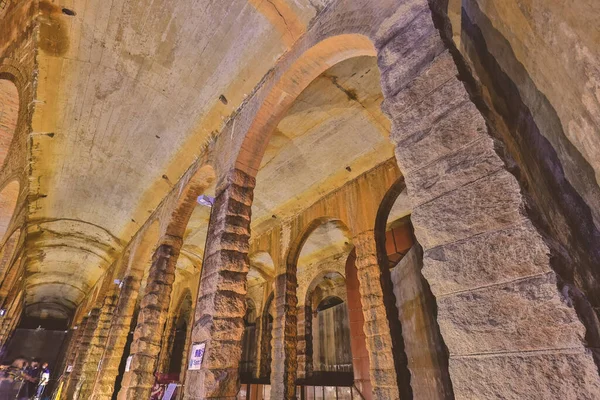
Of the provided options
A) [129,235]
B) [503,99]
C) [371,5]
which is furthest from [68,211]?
[503,99]

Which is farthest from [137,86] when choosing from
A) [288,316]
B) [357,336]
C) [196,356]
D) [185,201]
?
[357,336]

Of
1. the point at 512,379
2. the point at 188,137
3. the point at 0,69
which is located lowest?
the point at 512,379

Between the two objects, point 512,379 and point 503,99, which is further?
point 503,99

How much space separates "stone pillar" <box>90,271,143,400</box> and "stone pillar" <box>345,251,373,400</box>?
216 inches

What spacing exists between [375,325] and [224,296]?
2810 mm

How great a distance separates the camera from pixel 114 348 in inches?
272

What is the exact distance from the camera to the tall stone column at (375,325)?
4.58 meters

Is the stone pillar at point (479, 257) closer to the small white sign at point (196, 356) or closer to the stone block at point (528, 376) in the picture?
the stone block at point (528, 376)

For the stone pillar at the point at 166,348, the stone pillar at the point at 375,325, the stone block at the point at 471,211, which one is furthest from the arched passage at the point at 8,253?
the stone block at the point at 471,211

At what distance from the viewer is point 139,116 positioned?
17.8 ft

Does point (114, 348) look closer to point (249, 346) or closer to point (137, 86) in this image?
point (137, 86)

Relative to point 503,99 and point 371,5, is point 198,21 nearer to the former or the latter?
point 371,5

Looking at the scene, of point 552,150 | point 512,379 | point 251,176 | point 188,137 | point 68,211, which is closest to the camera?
point 512,379

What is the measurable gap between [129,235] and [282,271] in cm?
534
